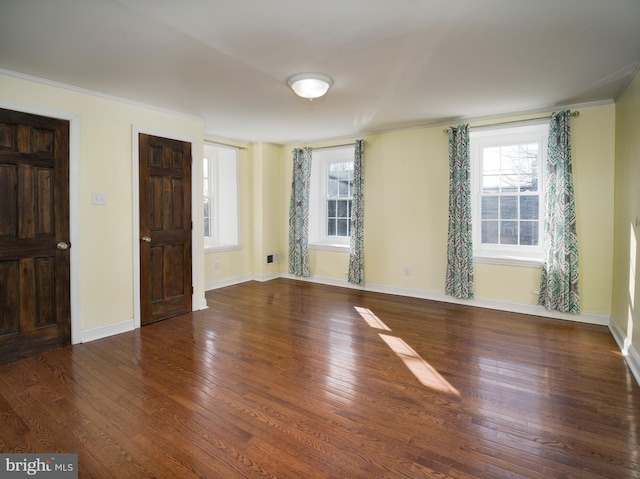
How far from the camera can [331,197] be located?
243 inches

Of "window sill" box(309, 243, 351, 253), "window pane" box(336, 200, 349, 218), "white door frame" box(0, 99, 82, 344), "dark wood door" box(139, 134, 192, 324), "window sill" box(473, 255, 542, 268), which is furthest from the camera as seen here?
"window pane" box(336, 200, 349, 218)

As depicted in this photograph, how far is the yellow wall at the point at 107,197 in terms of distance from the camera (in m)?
3.39

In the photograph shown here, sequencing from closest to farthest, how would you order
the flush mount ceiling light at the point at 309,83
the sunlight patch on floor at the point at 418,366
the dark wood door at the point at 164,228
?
the sunlight patch on floor at the point at 418,366 < the flush mount ceiling light at the point at 309,83 < the dark wood door at the point at 164,228

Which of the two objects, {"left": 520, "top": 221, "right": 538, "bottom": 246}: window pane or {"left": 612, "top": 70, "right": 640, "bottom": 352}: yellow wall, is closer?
{"left": 612, "top": 70, "right": 640, "bottom": 352}: yellow wall

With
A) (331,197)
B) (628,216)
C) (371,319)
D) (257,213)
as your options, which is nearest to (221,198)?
(257,213)

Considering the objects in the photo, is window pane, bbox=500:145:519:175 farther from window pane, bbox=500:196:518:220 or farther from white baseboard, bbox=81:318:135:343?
white baseboard, bbox=81:318:135:343

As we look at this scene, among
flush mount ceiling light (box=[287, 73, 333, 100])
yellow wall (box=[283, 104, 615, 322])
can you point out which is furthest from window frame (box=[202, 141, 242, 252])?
flush mount ceiling light (box=[287, 73, 333, 100])

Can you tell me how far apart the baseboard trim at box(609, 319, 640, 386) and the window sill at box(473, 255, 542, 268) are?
929mm

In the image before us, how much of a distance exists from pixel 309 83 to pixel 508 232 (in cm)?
322

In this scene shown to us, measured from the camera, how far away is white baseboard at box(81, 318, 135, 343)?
136 inches

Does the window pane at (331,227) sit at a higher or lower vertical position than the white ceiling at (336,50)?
lower

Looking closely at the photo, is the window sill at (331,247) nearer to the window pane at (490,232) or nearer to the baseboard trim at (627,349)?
the window pane at (490,232)

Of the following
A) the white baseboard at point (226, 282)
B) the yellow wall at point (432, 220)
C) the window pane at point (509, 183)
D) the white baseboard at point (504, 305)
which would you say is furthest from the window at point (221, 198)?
the window pane at point (509, 183)

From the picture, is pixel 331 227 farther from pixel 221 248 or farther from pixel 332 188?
pixel 221 248
